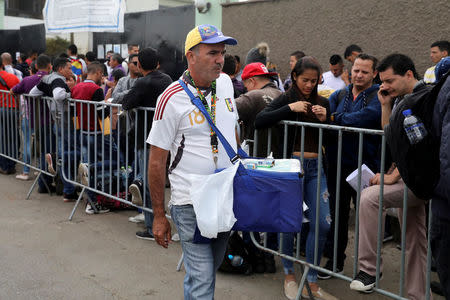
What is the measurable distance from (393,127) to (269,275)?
2840 mm

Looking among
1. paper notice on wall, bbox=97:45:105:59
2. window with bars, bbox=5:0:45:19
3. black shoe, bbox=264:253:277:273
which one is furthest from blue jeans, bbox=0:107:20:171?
window with bars, bbox=5:0:45:19

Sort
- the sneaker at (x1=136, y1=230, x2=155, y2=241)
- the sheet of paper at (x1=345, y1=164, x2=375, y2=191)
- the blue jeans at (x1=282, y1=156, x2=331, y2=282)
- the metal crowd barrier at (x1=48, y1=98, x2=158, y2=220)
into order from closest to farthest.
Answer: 1. the sheet of paper at (x1=345, y1=164, x2=375, y2=191)
2. the blue jeans at (x1=282, y1=156, x2=331, y2=282)
3. the sneaker at (x1=136, y1=230, x2=155, y2=241)
4. the metal crowd barrier at (x1=48, y1=98, x2=158, y2=220)

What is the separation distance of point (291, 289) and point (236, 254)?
2.23 ft

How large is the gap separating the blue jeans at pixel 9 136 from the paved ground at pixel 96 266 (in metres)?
2.45

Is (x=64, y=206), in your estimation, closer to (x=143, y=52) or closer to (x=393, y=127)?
(x=143, y=52)

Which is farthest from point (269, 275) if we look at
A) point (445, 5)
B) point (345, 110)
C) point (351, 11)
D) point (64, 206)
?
point (351, 11)

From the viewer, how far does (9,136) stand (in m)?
9.65

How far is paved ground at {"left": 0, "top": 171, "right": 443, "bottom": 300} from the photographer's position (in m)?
4.55

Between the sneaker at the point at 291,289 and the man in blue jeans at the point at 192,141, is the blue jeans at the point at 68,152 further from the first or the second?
the man in blue jeans at the point at 192,141

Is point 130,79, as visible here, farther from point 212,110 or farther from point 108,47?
point 108,47

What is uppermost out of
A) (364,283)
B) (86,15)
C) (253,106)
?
(86,15)

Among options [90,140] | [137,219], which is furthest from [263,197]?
[90,140]

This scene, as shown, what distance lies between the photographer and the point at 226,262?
4.93 metres

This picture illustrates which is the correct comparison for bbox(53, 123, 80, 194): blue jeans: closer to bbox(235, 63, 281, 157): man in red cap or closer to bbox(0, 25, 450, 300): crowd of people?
bbox(0, 25, 450, 300): crowd of people
